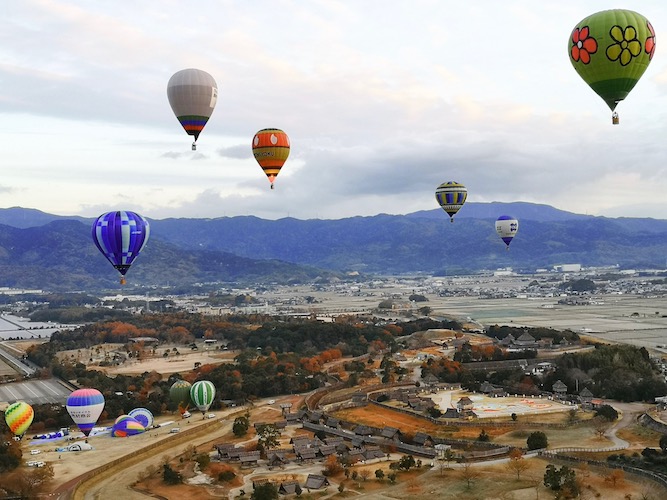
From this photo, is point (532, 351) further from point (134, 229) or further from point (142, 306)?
point (142, 306)

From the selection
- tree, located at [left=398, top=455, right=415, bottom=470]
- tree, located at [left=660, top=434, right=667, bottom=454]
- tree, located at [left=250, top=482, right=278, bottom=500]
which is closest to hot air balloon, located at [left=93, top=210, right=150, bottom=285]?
tree, located at [left=250, top=482, right=278, bottom=500]

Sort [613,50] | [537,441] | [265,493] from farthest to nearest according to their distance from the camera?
1. [537,441]
2. [613,50]
3. [265,493]

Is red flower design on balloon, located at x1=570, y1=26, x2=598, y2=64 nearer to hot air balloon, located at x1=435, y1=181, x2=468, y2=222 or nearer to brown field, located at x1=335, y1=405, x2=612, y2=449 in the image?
brown field, located at x1=335, y1=405, x2=612, y2=449

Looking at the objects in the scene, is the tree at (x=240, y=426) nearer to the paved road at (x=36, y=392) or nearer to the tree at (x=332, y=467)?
the tree at (x=332, y=467)

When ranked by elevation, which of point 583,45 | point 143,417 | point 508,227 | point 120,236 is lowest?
point 143,417

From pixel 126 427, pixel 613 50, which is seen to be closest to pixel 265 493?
pixel 126 427

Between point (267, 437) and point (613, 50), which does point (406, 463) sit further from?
point (613, 50)
